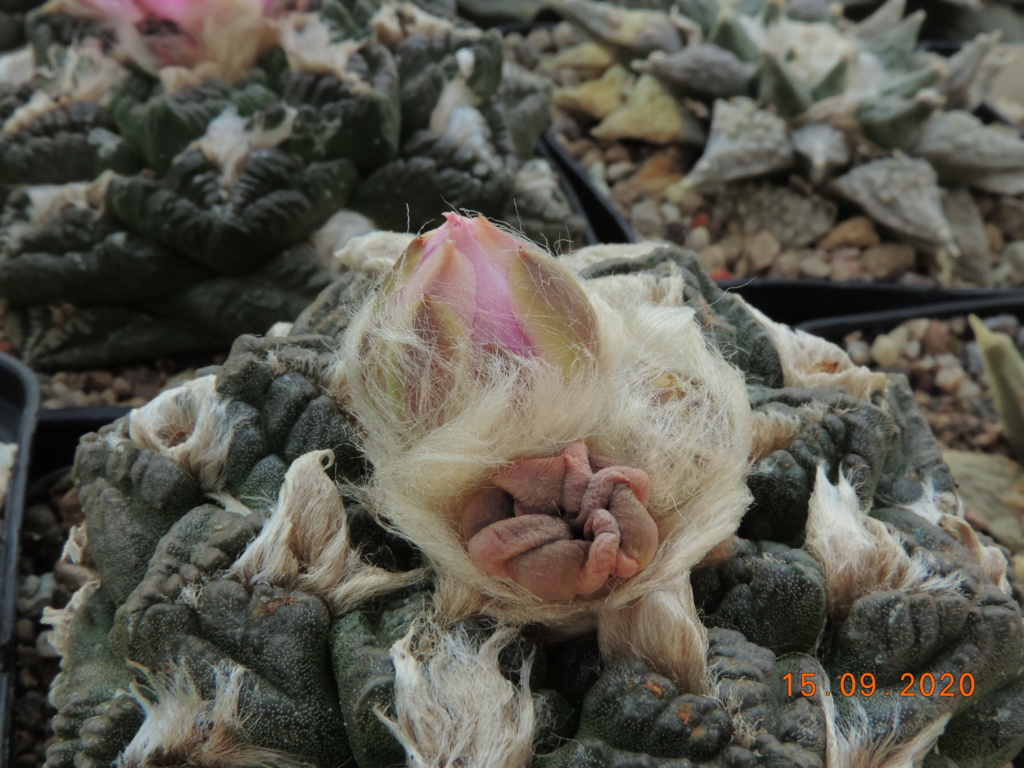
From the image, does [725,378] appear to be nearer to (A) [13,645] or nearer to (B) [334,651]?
(B) [334,651]

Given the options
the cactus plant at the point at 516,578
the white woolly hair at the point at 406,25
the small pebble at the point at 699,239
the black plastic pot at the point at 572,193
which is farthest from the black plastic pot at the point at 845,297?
the cactus plant at the point at 516,578

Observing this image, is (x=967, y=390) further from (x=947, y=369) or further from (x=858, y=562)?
(x=858, y=562)

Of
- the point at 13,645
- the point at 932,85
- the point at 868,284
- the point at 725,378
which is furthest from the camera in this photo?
the point at 932,85

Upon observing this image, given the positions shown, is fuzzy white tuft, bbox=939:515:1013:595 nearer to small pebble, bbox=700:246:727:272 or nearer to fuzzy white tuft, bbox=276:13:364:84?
fuzzy white tuft, bbox=276:13:364:84

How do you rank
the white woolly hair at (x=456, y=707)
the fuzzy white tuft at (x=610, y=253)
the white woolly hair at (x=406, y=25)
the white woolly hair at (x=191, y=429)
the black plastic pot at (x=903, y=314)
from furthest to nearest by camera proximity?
the black plastic pot at (x=903, y=314), the white woolly hair at (x=406, y=25), the fuzzy white tuft at (x=610, y=253), the white woolly hair at (x=191, y=429), the white woolly hair at (x=456, y=707)

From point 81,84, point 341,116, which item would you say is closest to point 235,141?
point 341,116

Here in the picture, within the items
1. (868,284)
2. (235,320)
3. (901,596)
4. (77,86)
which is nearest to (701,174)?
(868,284)

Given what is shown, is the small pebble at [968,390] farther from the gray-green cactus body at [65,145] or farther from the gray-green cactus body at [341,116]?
the gray-green cactus body at [65,145]

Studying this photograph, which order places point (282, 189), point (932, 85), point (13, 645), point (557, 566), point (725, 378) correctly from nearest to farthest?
point (557, 566), point (725, 378), point (13, 645), point (282, 189), point (932, 85)

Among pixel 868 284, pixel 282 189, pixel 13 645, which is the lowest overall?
pixel 13 645
